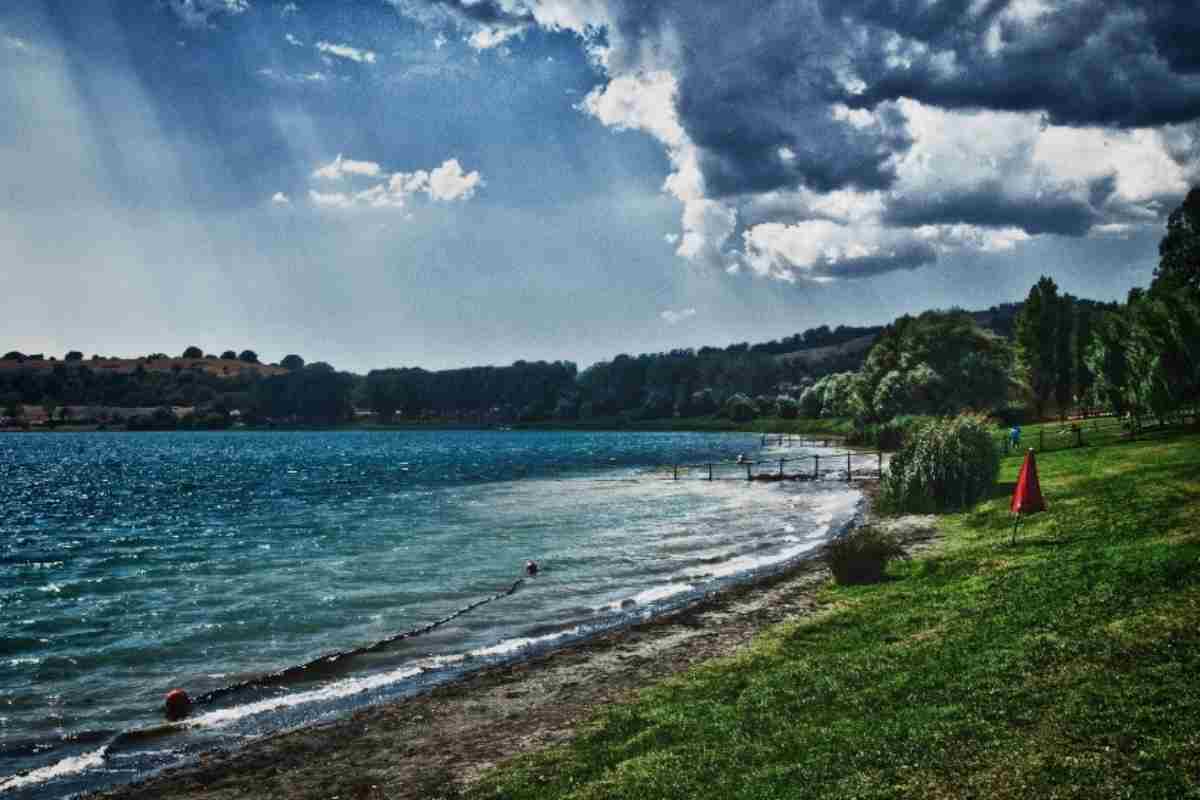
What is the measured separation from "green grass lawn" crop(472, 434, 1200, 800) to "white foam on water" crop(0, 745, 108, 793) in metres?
8.65

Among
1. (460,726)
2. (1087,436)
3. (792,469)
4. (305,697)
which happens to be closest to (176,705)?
(305,697)

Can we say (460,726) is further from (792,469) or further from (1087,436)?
(792,469)

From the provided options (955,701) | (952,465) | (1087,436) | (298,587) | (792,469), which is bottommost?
(792,469)

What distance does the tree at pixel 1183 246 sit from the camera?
221 ft

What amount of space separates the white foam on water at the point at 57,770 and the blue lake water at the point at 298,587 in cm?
6

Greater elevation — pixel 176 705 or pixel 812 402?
→ pixel 812 402

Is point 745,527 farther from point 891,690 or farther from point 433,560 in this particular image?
point 891,690

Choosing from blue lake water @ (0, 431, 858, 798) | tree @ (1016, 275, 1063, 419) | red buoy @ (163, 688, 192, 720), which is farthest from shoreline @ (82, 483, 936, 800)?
tree @ (1016, 275, 1063, 419)

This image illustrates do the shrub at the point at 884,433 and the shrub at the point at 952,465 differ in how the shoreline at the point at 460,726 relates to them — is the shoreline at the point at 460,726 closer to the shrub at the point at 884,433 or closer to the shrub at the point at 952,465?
the shrub at the point at 952,465

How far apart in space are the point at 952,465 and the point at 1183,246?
50.2 m

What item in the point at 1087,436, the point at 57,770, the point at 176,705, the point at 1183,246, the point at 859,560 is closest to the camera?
the point at 57,770

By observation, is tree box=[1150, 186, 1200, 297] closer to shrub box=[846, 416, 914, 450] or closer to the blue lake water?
shrub box=[846, 416, 914, 450]

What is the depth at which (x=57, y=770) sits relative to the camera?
14711mm

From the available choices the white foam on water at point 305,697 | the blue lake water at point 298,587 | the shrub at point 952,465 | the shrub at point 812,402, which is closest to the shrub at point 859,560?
the blue lake water at point 298,587
